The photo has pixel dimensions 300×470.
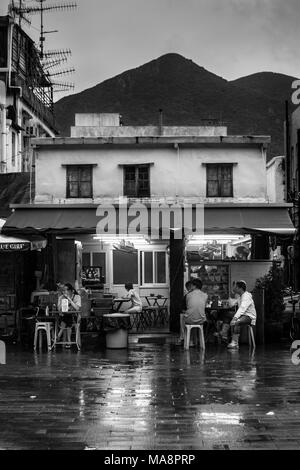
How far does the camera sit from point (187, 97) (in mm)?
79875

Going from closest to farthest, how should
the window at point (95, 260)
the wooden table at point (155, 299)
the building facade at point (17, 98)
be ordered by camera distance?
the wooden table at point (155, 299), the window at point (95, 260), the building facade at point (17, 98)

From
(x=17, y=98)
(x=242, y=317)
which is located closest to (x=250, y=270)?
(x=242, y=317)

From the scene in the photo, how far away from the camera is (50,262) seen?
19234 mm

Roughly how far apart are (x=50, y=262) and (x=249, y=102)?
2444 inches

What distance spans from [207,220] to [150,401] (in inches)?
393

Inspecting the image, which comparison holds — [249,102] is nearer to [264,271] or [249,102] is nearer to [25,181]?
[25,181]

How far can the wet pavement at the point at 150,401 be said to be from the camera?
7035 mm

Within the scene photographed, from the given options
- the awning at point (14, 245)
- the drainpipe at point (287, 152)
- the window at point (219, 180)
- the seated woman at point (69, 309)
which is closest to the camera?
the seated woman at point (69, 309)

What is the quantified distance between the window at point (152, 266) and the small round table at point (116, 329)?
9823 mm

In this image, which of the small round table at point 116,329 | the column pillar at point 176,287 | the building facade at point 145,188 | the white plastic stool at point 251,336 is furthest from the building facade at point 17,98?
the white plastic stool at point 251,336

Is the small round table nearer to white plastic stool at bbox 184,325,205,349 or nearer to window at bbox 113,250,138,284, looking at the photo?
white plastic stool at bbox 184,325,205,349

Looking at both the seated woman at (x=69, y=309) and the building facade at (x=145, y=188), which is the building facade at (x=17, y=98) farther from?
the seated woman at (x=69, y=309)

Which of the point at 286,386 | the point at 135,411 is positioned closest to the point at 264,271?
the point at 286,386

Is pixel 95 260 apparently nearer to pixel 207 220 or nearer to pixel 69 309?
pixel 207 220
